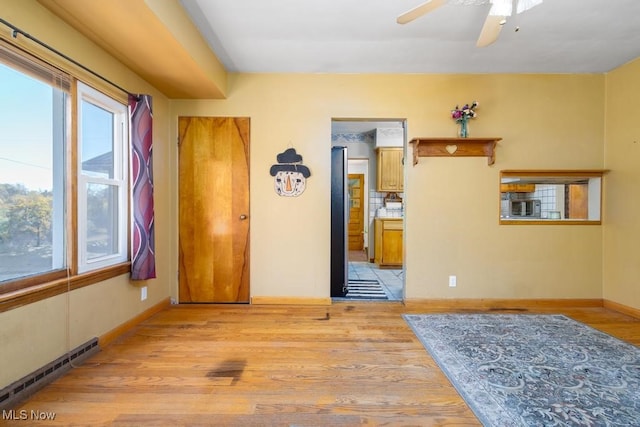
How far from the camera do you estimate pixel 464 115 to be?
309 centimetres

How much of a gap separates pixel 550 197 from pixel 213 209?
3.95m

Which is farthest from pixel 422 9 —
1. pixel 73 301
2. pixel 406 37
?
pixel 73 301

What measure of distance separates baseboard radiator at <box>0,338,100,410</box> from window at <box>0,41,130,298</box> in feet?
1.48

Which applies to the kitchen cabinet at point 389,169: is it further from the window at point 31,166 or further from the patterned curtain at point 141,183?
the window at point 31,166

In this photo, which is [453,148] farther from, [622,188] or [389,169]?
[389,169]

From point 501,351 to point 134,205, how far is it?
3228mm

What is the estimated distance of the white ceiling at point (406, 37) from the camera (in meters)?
2.13

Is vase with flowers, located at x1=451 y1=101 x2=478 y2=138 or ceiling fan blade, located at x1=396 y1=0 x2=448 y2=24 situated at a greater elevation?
ceiling fan blade, located at x1=396 y1=0 x2=448 y2=24

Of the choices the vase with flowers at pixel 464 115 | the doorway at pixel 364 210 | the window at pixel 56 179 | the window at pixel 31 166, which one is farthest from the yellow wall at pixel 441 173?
the window at pixel 31 166

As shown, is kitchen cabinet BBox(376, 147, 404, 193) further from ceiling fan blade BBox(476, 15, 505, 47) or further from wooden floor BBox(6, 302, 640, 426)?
ceiling fan blade BBox(476, 15, 505, 47)

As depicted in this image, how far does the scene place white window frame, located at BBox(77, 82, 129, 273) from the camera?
2059mm

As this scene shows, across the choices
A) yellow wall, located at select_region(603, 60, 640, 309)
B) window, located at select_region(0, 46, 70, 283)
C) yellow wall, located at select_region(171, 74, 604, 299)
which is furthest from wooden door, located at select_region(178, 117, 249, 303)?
yellow wall, located at select_region(603, 60, 640, 309)

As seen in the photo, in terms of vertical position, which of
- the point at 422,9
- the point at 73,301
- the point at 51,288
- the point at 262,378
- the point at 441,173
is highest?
the point at 422,9

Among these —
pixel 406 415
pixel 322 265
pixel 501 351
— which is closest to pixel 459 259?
pixel 501 351
